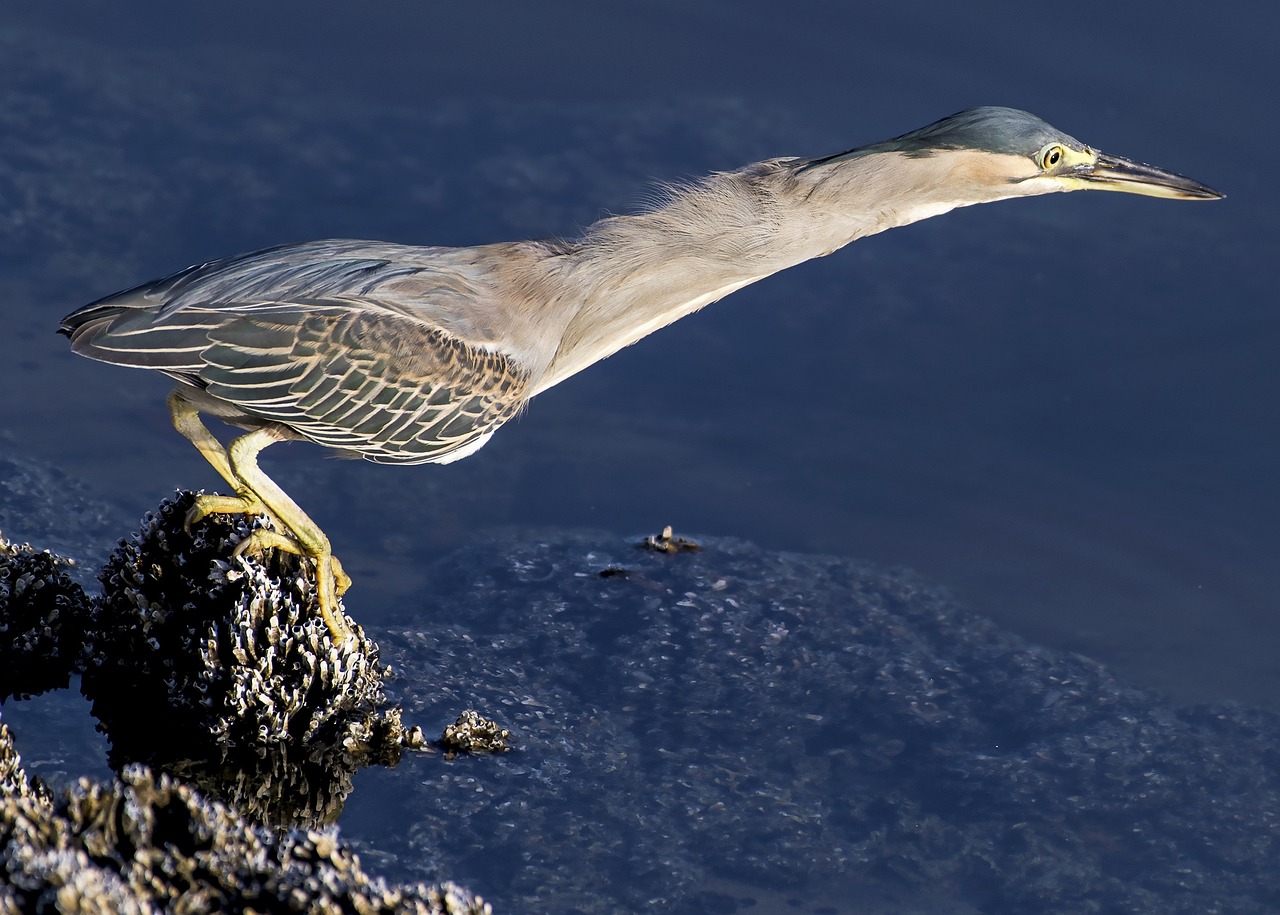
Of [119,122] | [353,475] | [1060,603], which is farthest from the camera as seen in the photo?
[119,122]

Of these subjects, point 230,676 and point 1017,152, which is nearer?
point 230,676

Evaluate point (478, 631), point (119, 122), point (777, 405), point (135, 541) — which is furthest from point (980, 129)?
point (119, 122)

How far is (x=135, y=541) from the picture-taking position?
4188 millimetres

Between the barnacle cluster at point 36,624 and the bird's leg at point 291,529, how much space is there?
0.59 meters

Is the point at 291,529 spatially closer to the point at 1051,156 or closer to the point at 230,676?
the point at 230,676

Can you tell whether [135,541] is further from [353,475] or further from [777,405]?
[777,405]

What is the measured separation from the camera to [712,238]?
4418mm

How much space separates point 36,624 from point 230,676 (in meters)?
0.73

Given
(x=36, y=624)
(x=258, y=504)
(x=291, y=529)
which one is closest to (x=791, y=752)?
(x=291, y=529)

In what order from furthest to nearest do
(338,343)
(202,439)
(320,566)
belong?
(202,439) < (338,343) < (320,566)

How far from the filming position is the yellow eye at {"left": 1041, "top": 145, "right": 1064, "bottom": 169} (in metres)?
4.31

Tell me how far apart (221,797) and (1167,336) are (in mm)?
4050

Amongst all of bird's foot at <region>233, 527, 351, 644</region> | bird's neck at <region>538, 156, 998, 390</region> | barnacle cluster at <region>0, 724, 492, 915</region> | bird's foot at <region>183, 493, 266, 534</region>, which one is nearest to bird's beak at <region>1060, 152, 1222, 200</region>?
bird's neck at <region>538, 156, 998, 390</region>

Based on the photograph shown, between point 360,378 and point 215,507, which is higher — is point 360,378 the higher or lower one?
the higher one
